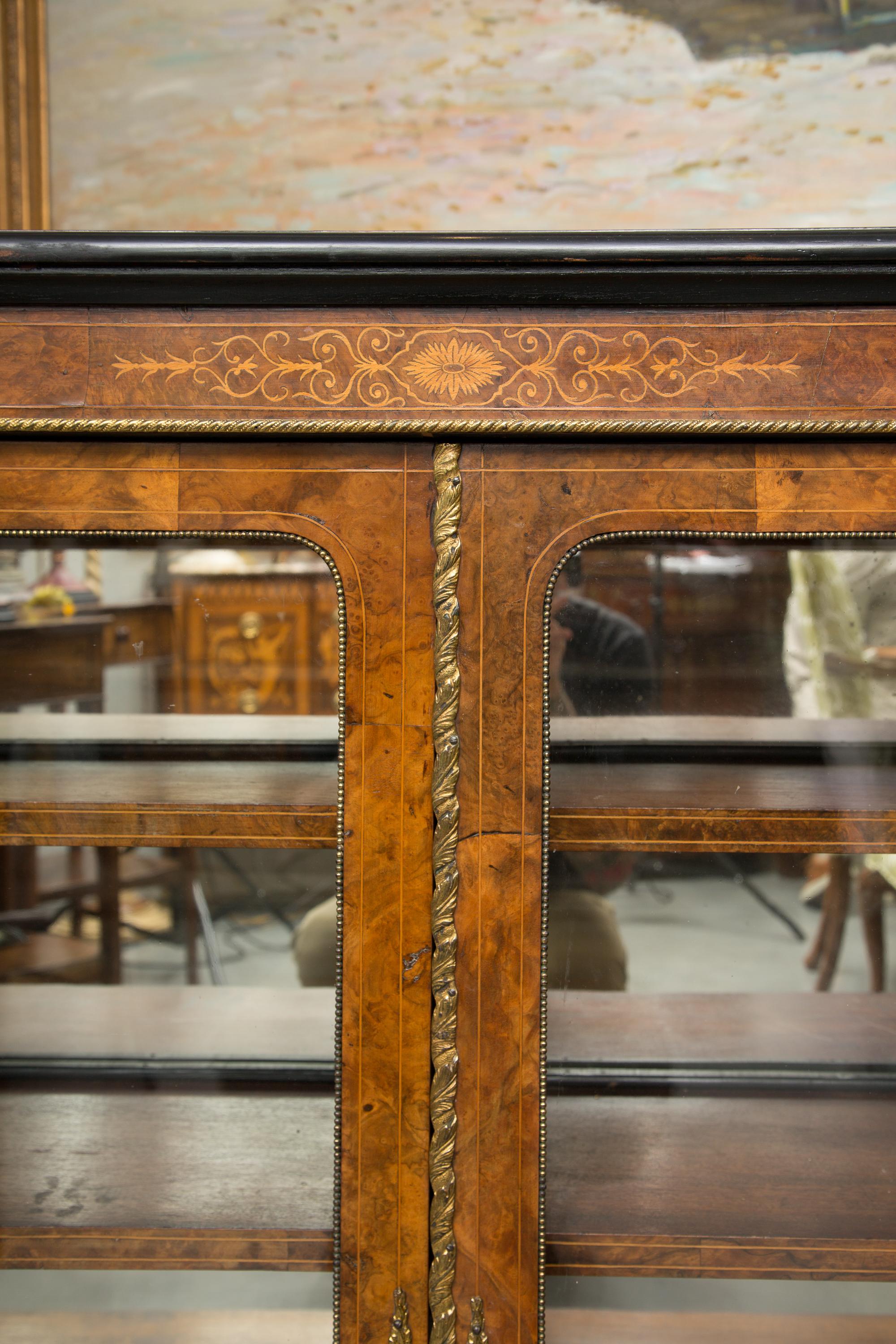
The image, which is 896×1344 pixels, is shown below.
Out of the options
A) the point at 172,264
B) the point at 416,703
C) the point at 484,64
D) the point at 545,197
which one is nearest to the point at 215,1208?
the point at 416,703

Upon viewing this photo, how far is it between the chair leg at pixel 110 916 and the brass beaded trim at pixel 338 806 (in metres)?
0.39

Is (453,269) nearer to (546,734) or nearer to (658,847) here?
(546,734)

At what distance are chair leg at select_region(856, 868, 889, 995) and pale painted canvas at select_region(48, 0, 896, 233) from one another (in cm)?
84

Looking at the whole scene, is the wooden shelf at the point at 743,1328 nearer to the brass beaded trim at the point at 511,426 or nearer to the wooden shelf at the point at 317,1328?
the wooden shelf at the point at 317,1328

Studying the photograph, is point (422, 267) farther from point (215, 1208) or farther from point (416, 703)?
point (215, 1208)

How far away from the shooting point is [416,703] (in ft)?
2.15

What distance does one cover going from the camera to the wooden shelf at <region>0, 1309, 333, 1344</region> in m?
0.75

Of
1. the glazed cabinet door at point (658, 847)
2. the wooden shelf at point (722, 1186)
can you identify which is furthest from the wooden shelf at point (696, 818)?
the wooden shelf at point (722, 1186)

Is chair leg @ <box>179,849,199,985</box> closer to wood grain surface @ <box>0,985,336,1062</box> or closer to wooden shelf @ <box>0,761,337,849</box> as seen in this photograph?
wood grain surface @ <box>0,985,336,1062</box>

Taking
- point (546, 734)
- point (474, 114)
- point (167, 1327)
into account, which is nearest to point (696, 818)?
point (546, 734)

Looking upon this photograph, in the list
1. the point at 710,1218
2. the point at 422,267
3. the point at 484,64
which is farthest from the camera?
the point at 484,64

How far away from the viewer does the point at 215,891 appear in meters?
1.06

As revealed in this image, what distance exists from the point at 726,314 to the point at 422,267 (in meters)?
0.22

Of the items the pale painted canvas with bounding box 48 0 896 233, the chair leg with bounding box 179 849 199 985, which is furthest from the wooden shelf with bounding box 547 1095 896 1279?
the pale painted canvas with bounding box 48 0 896 233
